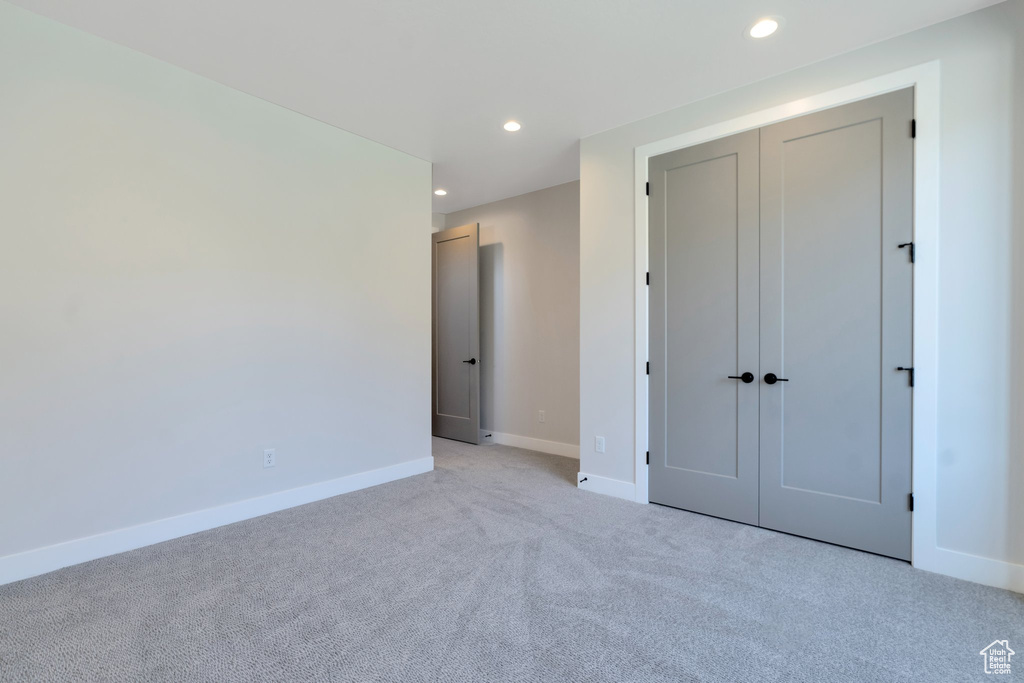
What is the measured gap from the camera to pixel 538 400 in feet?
16.5

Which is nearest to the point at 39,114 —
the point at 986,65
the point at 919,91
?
the point at 919,91

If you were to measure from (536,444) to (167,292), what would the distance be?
11.6 ft

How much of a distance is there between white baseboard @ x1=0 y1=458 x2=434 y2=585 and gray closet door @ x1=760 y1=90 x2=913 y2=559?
2939 mm

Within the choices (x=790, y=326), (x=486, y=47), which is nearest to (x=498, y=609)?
(x=790, y=326)

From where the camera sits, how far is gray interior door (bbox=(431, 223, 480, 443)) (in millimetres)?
5188

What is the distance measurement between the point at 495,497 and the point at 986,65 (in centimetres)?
363

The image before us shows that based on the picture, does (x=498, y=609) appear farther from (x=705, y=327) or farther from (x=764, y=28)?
(x=764, y=28)

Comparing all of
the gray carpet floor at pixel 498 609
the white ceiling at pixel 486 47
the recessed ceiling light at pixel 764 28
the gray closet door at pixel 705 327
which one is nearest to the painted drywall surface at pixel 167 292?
the white ceiling at pixel 486 47

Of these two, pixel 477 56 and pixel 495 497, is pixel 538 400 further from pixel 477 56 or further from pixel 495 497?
pixel 477 56

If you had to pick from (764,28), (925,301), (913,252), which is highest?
(764,28)

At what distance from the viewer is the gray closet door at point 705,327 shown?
2895mm

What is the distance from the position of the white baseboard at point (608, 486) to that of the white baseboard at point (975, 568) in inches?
62.1

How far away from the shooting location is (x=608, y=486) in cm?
352

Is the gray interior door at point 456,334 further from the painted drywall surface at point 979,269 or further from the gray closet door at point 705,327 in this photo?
the painted drywall surface at point 979,269
